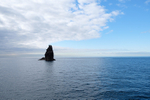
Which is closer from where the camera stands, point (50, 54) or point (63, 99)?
point (63, 99)

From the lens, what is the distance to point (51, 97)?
2000 centimetres

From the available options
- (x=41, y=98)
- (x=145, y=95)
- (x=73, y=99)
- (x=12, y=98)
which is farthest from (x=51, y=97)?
(x=145, y=95)

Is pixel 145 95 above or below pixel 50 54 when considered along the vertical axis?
below

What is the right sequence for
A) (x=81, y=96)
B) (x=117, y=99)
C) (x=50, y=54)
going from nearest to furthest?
(x=117, y=99) → (x=81, y=96) → (x=50, y=54)

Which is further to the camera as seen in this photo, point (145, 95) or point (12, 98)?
point (145, 95)

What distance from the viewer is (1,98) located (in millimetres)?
19484

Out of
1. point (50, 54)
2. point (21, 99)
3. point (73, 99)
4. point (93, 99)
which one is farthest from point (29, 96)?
point (50, 54)

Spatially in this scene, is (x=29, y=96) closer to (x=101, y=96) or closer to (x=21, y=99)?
(x=21, y=99)

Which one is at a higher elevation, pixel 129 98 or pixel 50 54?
pixel 50 54

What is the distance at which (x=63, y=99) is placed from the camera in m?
19.0

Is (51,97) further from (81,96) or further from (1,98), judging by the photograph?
(1,98)

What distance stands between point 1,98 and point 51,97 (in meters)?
9.05

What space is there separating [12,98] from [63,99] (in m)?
9.40

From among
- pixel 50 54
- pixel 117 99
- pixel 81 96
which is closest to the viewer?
pixel 117 99
